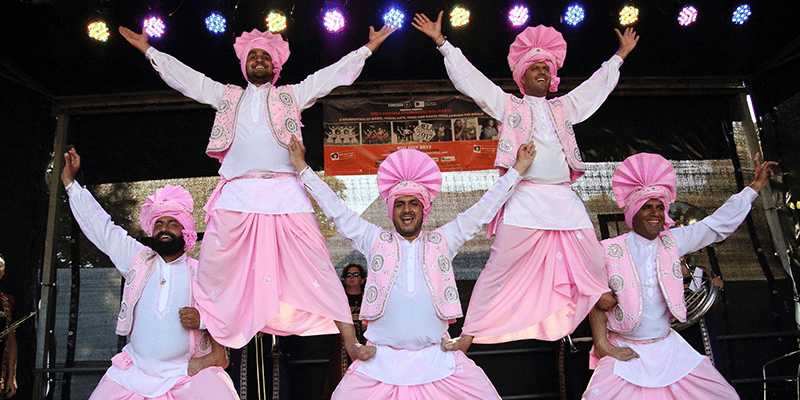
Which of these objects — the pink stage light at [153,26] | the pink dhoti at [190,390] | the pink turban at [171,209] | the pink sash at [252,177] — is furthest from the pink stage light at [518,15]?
the pink dhoti at [190,390]

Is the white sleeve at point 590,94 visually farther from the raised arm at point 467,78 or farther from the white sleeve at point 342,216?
the white sleeve at point 342,216

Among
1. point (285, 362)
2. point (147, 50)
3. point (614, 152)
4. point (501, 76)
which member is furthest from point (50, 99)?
point (614, 152)

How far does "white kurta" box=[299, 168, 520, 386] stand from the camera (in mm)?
2877

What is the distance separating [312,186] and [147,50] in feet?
4.37

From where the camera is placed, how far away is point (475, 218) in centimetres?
323

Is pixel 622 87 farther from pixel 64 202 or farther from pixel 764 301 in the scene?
pixel 64 202

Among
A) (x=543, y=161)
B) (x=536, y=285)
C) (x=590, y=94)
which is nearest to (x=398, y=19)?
(x=590, y=94)

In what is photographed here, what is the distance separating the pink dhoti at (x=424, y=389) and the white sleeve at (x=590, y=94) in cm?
172

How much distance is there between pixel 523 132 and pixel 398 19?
74.4 inches

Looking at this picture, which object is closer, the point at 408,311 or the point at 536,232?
the point at 408,311

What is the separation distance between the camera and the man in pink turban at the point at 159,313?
3.12m

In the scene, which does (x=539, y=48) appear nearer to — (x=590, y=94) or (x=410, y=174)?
(x=590, y=94)

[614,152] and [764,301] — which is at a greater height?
[614,152]

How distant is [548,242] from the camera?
11.2ft
